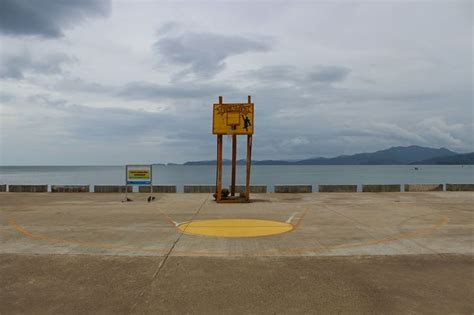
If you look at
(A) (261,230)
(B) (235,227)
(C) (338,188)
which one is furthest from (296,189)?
(A) (261,230)

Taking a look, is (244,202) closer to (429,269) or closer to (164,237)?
(164,237)

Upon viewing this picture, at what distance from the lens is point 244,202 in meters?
16.8

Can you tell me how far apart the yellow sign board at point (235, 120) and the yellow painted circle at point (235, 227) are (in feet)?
19.5

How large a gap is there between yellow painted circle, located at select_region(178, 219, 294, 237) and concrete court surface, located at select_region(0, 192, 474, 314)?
159mm

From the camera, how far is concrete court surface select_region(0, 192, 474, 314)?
4750 millimetres

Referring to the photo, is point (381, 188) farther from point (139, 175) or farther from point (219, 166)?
point (139, 175)

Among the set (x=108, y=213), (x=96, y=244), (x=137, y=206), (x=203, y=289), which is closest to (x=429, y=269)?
(x=203, y=289)

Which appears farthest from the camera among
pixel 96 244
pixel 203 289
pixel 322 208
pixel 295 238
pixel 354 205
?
pixel 354 205

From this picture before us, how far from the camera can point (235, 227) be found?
10.3 m

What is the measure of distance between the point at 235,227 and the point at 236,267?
4.04 m

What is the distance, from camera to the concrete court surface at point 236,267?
187 inches

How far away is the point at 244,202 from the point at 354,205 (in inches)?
193

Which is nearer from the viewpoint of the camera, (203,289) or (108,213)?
(203,289)

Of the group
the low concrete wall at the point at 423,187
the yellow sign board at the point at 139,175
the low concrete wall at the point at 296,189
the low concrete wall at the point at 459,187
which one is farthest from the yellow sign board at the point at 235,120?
the low concrete wall at the point at 459,187
